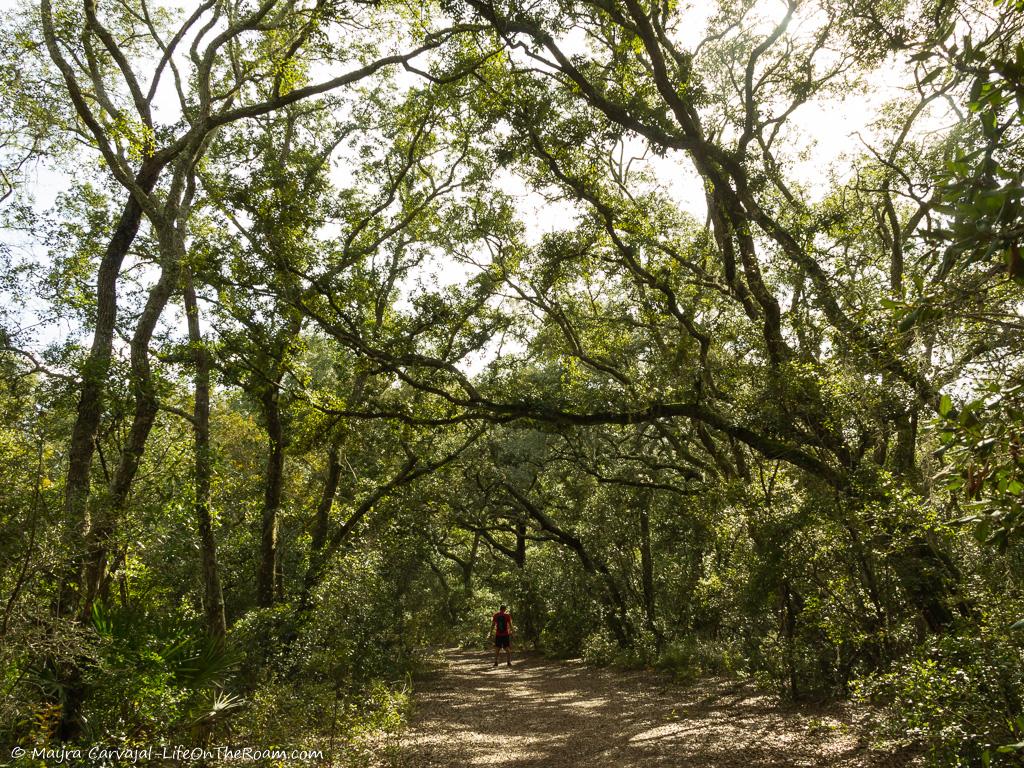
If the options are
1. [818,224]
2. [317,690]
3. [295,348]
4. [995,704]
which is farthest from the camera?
[295,348]

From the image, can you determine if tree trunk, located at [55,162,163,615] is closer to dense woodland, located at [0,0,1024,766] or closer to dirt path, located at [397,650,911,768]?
dense woodland, located at [0,0,1024,766]

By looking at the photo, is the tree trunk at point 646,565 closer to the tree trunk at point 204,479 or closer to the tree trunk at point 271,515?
the tree trunk at point 271,515

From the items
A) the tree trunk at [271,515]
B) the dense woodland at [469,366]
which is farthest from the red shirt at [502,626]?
the tree trunk at [271,515]

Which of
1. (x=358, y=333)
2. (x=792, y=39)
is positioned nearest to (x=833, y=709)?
(x=358, y=333)

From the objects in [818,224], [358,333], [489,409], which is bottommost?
[489,409]

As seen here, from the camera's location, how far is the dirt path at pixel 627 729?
21.3 ft

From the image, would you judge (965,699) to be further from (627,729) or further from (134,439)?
(134,439)

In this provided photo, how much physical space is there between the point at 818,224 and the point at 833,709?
609 cm

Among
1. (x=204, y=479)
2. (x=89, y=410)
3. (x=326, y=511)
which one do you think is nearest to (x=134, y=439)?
(x=89, y=410)

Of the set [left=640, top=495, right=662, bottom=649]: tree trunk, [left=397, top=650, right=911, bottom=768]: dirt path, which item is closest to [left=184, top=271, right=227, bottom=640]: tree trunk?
[left=397, top=650, right=911, bottom=768]: dirt path

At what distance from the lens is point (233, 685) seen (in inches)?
353

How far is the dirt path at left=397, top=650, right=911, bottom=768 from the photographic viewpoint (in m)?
6.49

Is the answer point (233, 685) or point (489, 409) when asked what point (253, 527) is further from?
point (489, 409)

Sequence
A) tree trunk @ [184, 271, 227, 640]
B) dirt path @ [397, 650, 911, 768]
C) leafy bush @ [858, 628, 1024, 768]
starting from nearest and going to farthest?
1. leafy bush @ [858, 628, 1024, 768]
2. dirt path @ [397, 650, 911, 768]
3. tree trunk @ [184, 271, 227, 640]
